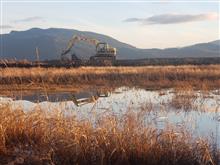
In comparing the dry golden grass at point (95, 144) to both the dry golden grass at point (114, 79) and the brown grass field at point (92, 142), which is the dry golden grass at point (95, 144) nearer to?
the brown grass field at point (92, 142)

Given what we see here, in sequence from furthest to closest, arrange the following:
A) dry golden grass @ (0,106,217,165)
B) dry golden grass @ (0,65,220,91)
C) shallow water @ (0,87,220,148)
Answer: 1. dry golden grass @ (0,65,220,91)
2. shallow water @ (0,87,220,148)
3. dry golden grass @ (0,106,217,165)

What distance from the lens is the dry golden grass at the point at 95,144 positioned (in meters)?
7.34

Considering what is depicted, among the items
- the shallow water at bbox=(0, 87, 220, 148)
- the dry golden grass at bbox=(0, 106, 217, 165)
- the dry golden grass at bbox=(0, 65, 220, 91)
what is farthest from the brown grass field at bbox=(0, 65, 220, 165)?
the dry golden grass at bbox=(0, 65, 220, 91)

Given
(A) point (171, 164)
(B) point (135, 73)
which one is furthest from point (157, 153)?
(B) point (135, 73)

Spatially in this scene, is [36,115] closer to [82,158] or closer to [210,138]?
[82,158]

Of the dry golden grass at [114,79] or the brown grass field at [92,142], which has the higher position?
the brown grass field at [92,142]

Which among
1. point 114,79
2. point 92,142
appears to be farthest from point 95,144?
point 114,79

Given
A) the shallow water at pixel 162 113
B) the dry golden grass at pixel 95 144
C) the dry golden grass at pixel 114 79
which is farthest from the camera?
the dry golden grass at pixel 114 79

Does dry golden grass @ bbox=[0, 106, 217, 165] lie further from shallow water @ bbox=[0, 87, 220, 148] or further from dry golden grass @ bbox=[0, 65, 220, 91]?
dry golden grass @ bbox=[0, 65, 220, 91]

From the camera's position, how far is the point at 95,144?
24.3 feet

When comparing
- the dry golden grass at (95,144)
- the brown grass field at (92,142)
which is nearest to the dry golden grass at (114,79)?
the brown grass field at (92,142)

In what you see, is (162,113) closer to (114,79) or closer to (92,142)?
(92,142)

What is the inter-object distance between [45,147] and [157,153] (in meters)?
1.80

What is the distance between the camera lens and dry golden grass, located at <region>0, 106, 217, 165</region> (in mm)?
7340
